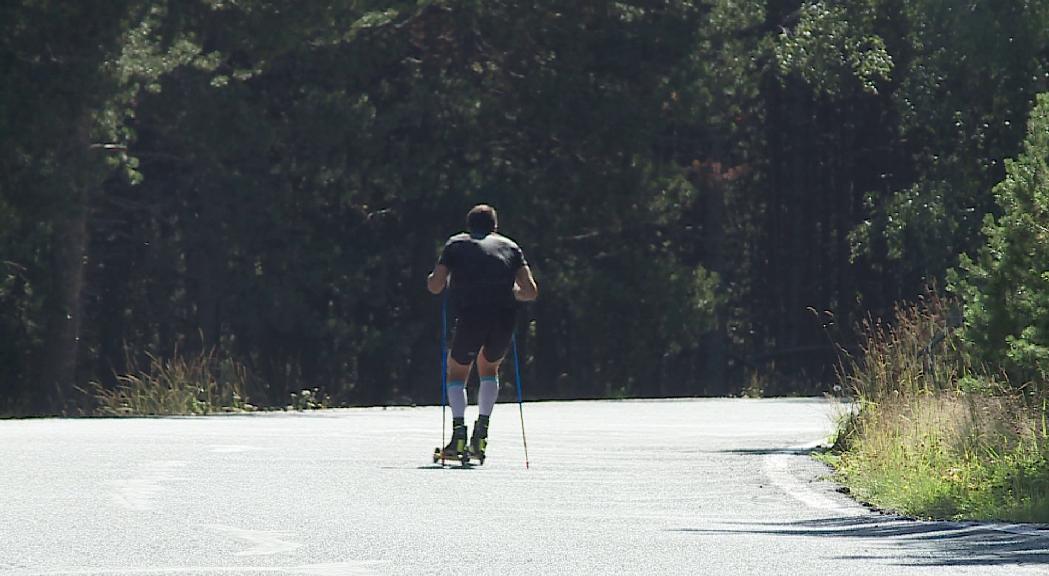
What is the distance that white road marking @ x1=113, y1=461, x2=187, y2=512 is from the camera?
49.5 feet

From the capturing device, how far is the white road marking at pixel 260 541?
1230 cm

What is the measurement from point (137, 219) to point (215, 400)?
10771 mm

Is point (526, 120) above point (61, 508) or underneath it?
above

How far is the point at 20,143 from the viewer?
33.7 metres

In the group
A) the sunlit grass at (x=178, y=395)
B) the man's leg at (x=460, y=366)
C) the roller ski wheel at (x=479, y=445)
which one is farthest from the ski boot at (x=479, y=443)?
the sunlit grass at (x=178, y=395)

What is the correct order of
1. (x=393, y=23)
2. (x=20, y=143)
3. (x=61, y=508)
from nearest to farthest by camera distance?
(x=61, y=508) < (x=20, y=143) < (x=393, y=23)

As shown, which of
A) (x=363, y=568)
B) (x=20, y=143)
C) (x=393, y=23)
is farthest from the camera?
(x=393, y=23)

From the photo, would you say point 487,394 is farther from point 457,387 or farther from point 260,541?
point 260,541

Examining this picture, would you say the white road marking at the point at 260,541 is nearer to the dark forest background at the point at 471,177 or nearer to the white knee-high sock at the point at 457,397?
the white knee-high sock at the point at 457,397

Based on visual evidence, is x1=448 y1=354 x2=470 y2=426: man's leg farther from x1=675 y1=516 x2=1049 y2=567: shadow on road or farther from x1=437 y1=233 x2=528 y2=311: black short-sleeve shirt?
x1=675 y1=516 x2=1049 y2=567: shadow on road

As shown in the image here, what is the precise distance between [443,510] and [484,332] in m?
4.62

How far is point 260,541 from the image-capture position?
12.8 m

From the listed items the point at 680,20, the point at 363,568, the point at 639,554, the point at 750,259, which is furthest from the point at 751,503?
the point at 750,259

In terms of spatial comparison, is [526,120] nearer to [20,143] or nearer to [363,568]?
[20,143]
